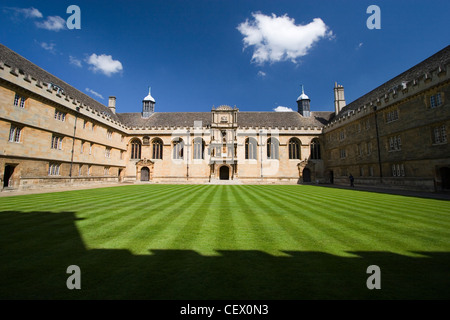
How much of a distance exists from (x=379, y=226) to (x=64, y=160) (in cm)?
2685

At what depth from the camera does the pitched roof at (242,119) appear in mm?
36562

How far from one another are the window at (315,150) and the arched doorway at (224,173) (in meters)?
14.8

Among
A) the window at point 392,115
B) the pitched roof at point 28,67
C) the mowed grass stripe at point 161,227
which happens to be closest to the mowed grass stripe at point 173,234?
the mowed grass stripe at point 161,227

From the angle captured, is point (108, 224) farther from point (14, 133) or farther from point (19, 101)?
point (19, 101)

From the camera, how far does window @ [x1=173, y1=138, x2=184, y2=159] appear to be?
34344mm

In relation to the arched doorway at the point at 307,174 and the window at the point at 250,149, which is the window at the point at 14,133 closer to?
the window at the point at 250,149

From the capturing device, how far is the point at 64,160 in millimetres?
21469

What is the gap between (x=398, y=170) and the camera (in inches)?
779

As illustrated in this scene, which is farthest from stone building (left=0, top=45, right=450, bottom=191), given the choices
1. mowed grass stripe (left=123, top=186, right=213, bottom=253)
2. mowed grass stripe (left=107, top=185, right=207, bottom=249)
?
mowed grass stripe (left=123, top=186, right=213, bottom=253)

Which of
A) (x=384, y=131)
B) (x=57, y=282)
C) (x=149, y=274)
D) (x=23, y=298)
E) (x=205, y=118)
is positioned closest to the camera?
(x=23, y=298)

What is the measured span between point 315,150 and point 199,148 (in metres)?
20.0

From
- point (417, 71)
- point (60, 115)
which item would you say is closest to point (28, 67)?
point (60, 115)
